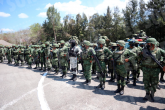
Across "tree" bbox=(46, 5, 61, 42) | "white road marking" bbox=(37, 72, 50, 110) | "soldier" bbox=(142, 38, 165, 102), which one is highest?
"tree" bbox=(46, 5, 61, 42)

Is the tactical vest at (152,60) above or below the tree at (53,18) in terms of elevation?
below

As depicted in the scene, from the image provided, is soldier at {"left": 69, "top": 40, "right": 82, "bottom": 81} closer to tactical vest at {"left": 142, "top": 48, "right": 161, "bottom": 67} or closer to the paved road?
the paved road

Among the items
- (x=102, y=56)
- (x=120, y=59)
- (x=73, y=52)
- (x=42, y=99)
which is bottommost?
(x=42, y=99)

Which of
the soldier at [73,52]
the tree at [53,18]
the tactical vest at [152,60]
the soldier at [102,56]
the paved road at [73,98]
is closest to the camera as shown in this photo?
the paved road at [73,98]

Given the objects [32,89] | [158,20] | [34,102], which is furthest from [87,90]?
[158,20]

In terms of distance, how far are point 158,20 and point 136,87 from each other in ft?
66.3

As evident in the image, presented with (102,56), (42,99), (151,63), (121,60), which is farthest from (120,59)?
(42,99)

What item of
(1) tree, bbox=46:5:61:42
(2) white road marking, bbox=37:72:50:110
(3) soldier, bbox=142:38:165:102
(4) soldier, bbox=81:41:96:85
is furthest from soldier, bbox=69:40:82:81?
(1) tree, bbox=46:5:61:42

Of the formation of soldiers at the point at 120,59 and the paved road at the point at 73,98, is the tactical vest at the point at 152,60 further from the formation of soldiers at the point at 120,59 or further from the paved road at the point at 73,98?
the paved road at the point at 73,98

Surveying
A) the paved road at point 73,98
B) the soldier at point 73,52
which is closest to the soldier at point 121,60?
the paved road at point 73,98

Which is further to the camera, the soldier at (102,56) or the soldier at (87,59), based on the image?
the soldier at (87,59)

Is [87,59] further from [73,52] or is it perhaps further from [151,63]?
[151,63]

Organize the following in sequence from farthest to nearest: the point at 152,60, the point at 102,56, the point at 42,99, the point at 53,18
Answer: the point at 53,18
the point at 102,56
the point at 42,99
the point at 152,60

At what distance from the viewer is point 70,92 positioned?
16.7ft
